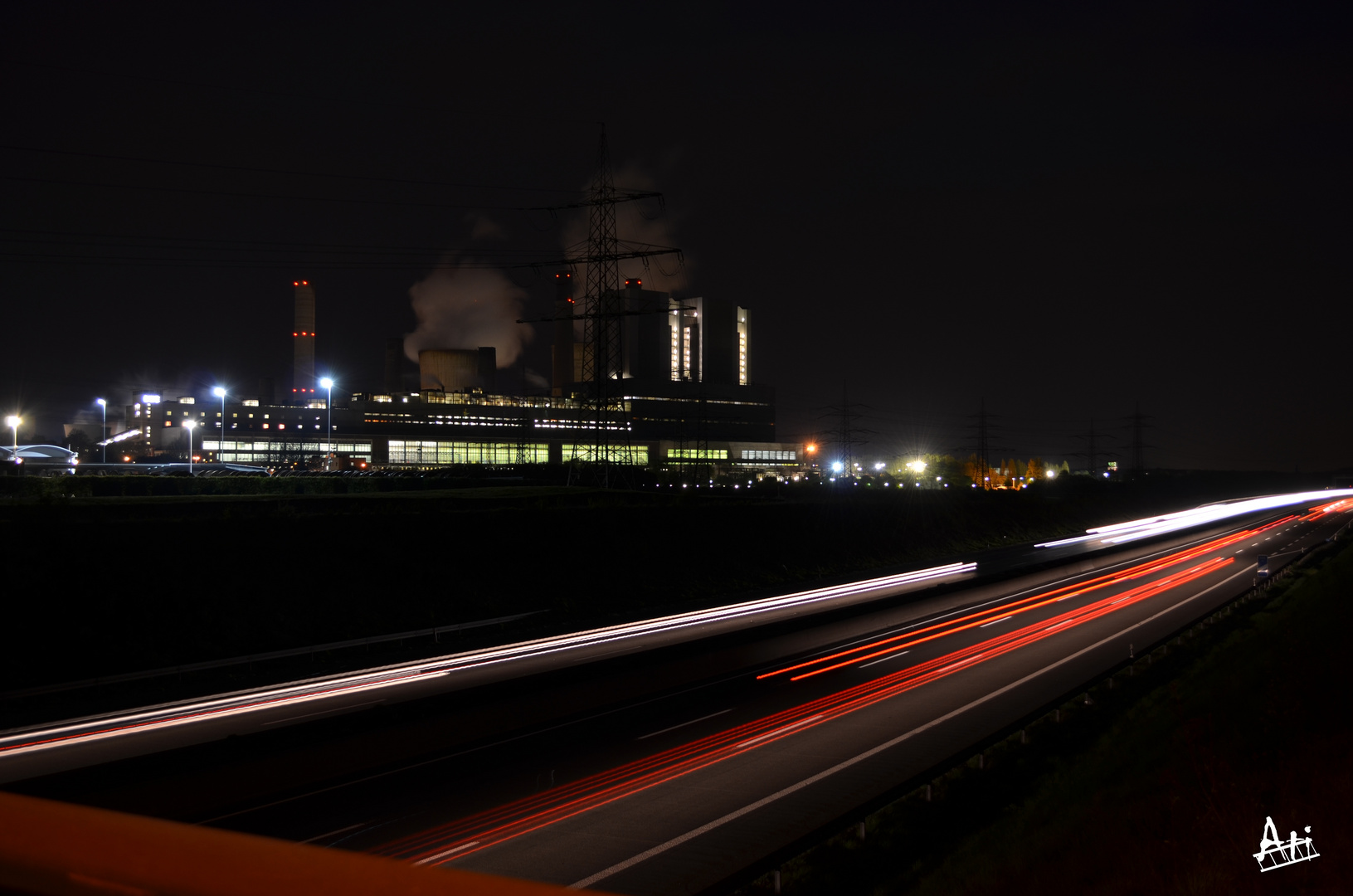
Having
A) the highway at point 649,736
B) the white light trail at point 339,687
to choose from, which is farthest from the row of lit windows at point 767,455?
the highway at point 649,736

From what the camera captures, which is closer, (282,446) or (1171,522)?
(1171,522)

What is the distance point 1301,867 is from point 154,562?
24689 mm

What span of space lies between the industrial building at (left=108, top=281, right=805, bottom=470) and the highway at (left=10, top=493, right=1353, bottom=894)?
269ft

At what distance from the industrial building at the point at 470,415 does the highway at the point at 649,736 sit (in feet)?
269

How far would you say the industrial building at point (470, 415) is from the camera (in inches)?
4611

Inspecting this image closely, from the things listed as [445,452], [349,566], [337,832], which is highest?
[445,452]

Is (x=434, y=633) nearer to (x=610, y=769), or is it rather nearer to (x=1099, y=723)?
(x=610, y=769)

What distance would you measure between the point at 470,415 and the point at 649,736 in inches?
4443

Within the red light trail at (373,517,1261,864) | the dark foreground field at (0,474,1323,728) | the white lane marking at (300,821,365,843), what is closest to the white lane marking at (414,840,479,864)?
the red light trail at (373,517,1261,864)

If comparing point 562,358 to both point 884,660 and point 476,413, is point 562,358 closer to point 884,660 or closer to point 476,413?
point 476,413

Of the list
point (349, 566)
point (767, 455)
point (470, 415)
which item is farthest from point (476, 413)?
point (349, 566)

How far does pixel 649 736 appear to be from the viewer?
14.6 m

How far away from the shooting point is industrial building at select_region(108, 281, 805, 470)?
384 ft

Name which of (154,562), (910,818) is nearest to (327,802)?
(910,818)
